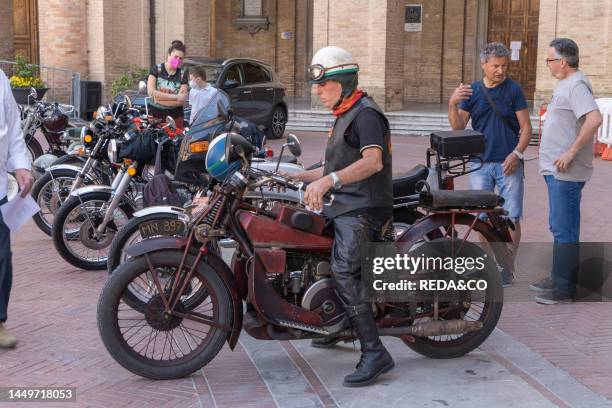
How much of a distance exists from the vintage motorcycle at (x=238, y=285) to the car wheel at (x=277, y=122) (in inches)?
560

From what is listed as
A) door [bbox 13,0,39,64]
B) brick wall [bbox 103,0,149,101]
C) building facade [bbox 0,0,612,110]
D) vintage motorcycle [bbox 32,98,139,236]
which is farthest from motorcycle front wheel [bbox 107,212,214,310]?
door [bbox 13,0,39,64]

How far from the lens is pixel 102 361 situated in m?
5.64

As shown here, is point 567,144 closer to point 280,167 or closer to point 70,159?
point 280,167

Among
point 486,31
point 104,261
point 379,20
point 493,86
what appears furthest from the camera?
point 486,31

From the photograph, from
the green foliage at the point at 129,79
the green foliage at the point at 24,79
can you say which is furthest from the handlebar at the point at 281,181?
the green foliage at the point at 129,79

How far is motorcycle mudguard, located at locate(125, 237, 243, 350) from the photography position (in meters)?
5.12

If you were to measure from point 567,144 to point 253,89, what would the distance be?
12.8 meters

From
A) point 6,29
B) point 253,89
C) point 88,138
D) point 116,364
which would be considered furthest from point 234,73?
point 116,364

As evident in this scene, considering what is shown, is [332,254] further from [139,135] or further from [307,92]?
[307,92]

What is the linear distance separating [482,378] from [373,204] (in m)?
1.18

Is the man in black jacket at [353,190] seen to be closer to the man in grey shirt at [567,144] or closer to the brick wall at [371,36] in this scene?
the man in grey shirt at [567,144]

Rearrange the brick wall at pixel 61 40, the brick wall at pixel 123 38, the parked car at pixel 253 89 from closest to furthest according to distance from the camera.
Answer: the parked car at pixel 253 89 < the brick wall at pixel 61 40 < the brick wall at pixel 123 38

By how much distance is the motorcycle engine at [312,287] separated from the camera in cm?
522

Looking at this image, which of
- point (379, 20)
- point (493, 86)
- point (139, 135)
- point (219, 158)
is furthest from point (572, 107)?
point (379, 20)
